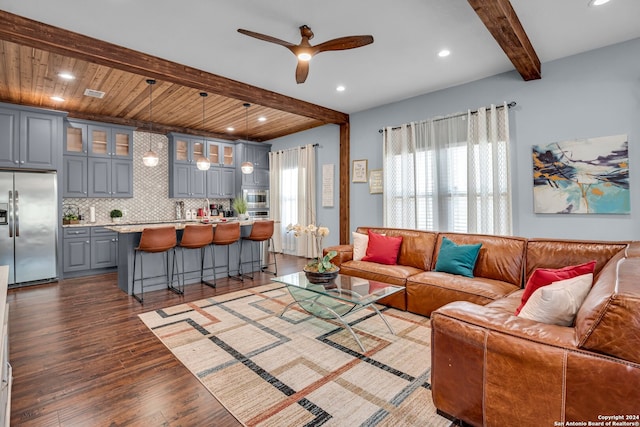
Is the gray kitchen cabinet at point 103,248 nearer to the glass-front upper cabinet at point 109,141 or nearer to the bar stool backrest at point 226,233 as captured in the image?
the glass-front upper cabinet at point 109,141

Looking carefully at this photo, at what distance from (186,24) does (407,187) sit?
12.1 ft

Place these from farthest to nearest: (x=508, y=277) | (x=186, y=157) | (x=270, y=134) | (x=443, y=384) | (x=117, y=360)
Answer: (x=270, y=134) → (x=186, y=157) → (x=508, y=277) → (x=117, y=360) → (x=443, y=384)

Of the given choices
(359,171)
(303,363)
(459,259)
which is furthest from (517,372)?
(359,171)

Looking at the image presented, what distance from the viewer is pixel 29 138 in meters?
4.82

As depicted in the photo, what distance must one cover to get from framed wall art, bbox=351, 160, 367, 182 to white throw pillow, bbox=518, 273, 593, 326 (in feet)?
13.9

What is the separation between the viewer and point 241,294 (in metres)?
4.21

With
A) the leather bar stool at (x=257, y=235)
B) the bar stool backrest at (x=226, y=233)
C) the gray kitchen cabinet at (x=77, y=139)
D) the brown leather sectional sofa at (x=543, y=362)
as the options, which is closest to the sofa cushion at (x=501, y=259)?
the brown leather sectional sofa at (x=543, y=362)

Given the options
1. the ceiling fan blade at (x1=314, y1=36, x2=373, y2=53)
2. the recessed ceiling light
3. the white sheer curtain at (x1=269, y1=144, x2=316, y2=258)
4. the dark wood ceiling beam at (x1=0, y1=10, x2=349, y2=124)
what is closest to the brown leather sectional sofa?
the ceiling fan blade at (x1=314, y1=36, x2=373, y2=53)

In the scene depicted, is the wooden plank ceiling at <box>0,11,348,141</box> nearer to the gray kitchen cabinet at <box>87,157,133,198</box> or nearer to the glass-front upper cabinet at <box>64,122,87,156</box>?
the glass-front upper cabinet at <box>64,122,87,156</box>

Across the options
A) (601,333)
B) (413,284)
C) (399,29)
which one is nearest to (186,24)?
(399,29)

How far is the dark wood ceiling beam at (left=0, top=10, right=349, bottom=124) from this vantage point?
279 cm

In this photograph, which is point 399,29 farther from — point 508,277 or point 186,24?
point 508,277

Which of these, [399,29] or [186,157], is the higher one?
[399,29]

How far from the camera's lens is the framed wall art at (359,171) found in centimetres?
582
